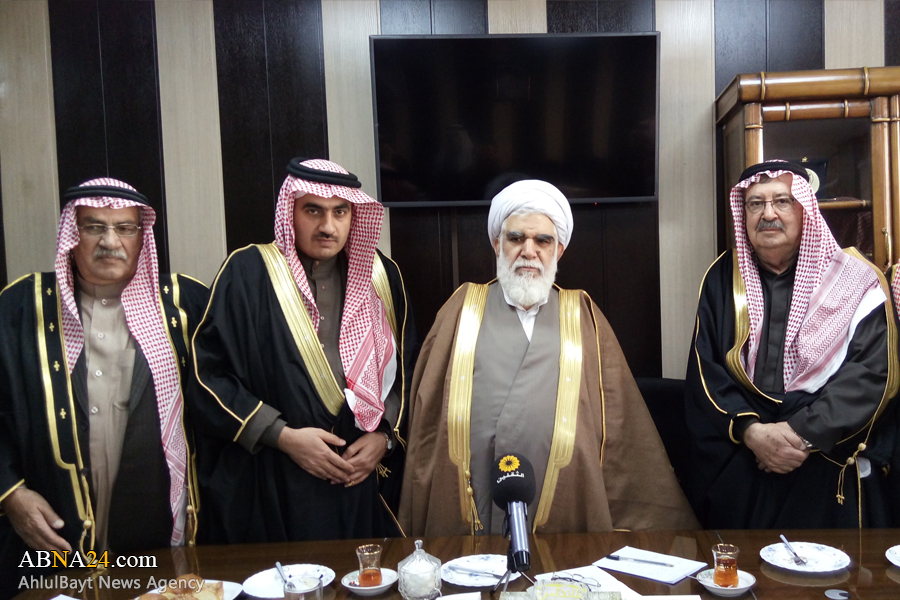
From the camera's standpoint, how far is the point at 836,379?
91.7 inches

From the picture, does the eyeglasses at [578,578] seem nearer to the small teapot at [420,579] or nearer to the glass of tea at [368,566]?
the small teapot at [420,579]

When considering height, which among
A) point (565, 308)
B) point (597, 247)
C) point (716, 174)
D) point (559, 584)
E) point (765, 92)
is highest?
point (765, 92)

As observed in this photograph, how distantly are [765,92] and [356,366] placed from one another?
1.95 m

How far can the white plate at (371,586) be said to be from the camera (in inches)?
60.7

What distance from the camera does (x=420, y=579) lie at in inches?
58.4

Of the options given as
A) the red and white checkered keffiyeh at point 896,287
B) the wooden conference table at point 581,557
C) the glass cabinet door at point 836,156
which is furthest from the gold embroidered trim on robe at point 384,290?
the red and white checkered keffiyeh at point 896,287

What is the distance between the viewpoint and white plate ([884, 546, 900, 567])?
159 cm

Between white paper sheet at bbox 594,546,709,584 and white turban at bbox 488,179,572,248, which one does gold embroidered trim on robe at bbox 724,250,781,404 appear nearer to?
white turban at bbox 488,179,572,248

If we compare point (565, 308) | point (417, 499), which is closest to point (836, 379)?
point (565, 308)

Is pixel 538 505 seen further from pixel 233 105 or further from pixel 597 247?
pixel 233 105

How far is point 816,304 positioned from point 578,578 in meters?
1.44

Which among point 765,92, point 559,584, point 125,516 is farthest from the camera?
point 765,92

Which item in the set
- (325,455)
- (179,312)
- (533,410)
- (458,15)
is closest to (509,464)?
(533,410)

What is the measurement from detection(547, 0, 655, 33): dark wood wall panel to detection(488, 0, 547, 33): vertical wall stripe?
37 mm
